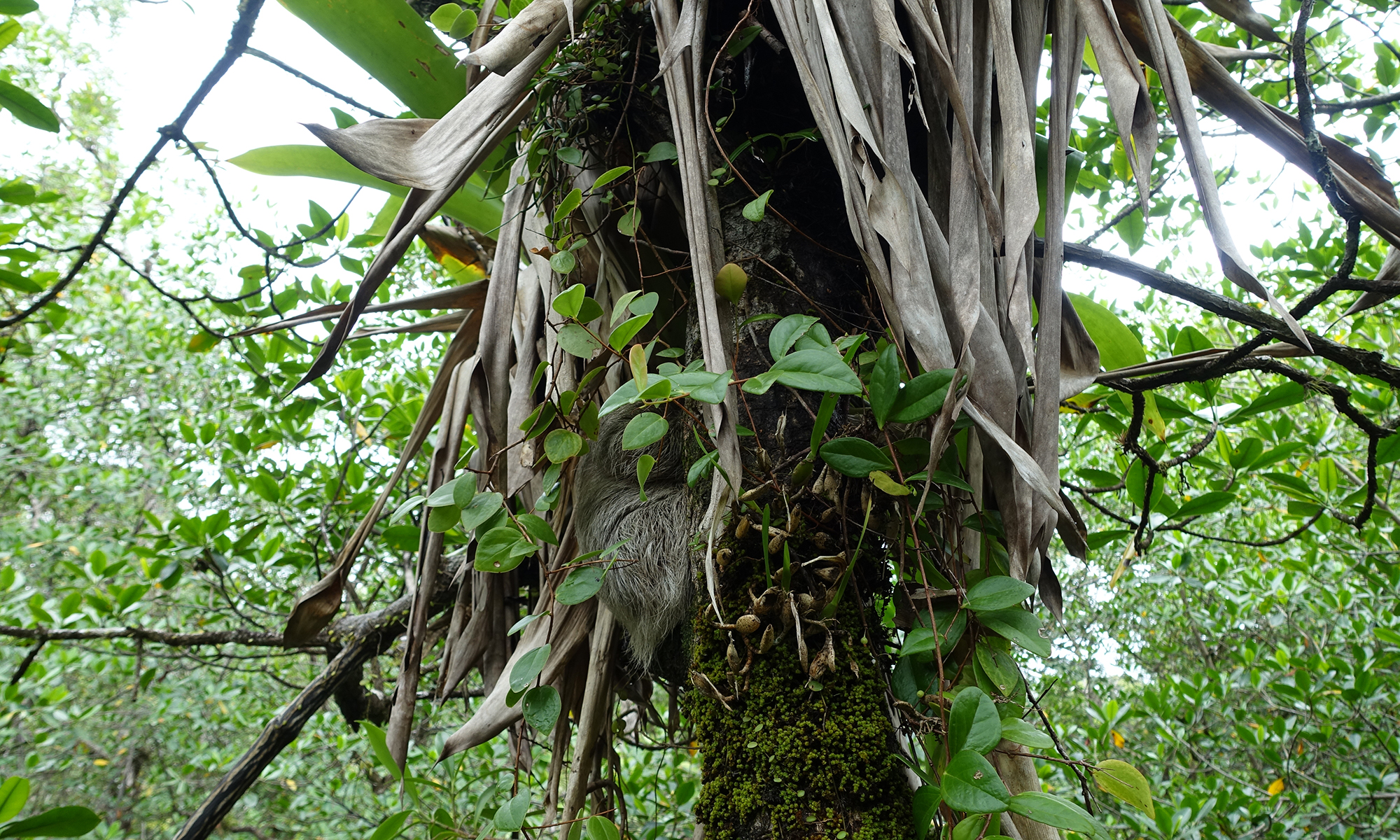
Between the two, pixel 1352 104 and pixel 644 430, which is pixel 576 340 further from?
pixel 1352 104

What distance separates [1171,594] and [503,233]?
3536 millimetres

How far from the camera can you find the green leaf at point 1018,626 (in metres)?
0.50

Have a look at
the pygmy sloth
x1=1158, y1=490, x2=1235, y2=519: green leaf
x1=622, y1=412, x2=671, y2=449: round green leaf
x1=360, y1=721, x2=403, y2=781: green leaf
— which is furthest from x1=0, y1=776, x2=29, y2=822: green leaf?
x1=1158, y1=490, x2=1235, y2=519: green leaf

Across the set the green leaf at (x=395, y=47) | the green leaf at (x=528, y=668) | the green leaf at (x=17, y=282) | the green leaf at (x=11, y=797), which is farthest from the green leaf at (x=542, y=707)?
the green leaf at (x=17, y=282)

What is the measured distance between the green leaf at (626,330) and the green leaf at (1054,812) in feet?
1.27

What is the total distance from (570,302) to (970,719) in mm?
413

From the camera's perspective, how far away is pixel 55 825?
62cm

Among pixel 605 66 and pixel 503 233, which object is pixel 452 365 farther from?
pixel 605 66

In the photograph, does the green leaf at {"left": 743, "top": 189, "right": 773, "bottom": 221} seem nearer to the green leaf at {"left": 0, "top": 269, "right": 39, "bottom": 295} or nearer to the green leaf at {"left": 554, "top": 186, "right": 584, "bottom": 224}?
the green leaf at {"left": 554, "top": 186, "right": 584, "bottom": 224}

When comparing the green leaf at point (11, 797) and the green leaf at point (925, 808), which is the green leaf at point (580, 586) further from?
the green leaf at point (11, 797)

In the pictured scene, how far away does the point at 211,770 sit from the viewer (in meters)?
3.25

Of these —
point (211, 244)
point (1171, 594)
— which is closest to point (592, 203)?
point (211, 244)

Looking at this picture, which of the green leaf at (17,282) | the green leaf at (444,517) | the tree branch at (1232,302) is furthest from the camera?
the green leaf at (17,282)

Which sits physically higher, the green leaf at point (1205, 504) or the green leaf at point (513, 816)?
the green leaf at point (1205, 504)
